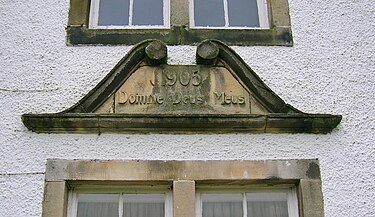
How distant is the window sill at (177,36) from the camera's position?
6148mm

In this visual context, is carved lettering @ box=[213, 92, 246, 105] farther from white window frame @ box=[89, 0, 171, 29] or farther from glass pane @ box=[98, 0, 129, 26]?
glass pane @ box=[98, 0, 129, 26]

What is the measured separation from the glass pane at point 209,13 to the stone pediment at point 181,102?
47 cm

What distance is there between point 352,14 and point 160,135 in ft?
7.25

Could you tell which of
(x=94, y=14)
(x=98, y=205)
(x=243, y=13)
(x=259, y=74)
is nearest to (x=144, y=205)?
(x=98, y=205)

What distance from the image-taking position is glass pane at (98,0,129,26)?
644cm

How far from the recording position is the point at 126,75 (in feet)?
19.5

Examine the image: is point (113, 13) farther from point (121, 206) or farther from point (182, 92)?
point (121, 206)

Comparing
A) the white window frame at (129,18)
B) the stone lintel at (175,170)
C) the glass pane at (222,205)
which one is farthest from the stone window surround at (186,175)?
the white window frame at (129,18)

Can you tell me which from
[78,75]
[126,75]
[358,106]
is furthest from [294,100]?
[78,75]

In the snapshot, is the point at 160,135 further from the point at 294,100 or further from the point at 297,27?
the point at 297,27

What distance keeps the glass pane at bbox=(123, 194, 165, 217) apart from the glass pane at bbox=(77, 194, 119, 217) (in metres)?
0.10

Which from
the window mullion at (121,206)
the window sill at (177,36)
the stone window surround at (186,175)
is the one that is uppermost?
the window sill at (177,36)

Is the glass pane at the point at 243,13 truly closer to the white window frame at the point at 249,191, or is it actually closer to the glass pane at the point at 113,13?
the glass pane at the point at 113,13

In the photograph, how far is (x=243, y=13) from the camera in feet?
21.4
